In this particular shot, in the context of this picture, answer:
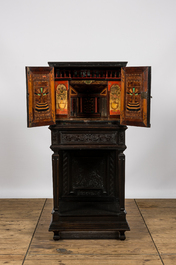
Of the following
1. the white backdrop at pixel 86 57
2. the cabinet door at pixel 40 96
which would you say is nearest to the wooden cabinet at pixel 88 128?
the cabinet door at pixel 40 96

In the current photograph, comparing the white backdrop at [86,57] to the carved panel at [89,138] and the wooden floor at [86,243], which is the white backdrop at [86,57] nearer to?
the wooden floor at [86,243]

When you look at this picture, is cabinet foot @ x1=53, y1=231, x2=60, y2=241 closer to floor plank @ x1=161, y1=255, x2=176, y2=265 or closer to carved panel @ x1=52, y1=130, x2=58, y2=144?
carved panel @ x1=52, y1=130, x2=58, y2=144

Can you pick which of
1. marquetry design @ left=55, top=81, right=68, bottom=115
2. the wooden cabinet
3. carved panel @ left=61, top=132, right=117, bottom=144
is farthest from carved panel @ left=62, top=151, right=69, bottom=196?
marquetry design @ left=55, top=81, right=68, bottom=115

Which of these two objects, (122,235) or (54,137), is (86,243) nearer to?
(122,235)

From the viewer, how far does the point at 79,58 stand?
415 centimetres

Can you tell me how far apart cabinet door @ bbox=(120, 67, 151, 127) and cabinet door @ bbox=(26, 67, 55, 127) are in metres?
0.70

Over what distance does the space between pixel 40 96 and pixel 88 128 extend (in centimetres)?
58

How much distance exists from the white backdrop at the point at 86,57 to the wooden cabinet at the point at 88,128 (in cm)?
91

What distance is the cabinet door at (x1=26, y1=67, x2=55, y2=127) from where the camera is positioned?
2.82m

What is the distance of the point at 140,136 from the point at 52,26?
2.00m

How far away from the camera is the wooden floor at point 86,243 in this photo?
2.77 meters

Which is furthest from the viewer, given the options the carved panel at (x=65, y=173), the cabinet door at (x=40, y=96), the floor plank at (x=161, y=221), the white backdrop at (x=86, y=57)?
the white backdrop at (x=86, y=57)

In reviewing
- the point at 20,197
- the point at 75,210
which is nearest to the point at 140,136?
the point at 75,210

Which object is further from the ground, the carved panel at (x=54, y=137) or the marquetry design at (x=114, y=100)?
the marquetry design at (x=114, y=100)
